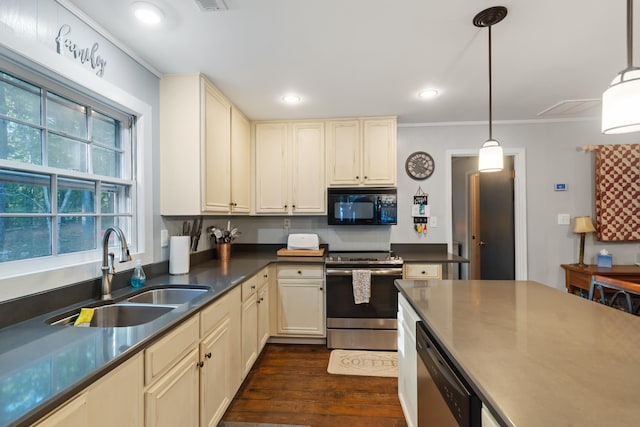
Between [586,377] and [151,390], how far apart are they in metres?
1.39

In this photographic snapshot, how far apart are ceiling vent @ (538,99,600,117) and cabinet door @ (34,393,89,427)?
12.4ft

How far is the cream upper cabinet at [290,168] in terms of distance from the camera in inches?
125

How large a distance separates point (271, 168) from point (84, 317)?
218cm

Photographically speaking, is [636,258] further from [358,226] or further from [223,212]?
[223,212]

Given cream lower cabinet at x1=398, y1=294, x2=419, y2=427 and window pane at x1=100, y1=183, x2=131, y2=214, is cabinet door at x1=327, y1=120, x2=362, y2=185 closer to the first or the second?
cream lower cabinet at x1=398, y1=294, x2=419, y2=427

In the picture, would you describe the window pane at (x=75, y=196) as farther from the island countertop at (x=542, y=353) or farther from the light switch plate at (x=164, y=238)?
the island countertop at (x=542, y=353)

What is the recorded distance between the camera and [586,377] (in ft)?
2.46

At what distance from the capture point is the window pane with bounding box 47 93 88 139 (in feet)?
4.80

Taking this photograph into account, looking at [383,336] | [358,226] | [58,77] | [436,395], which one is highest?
[58,77]

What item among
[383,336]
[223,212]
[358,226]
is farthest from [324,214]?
[383,336]

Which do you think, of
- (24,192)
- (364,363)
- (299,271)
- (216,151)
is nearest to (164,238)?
(216,151)

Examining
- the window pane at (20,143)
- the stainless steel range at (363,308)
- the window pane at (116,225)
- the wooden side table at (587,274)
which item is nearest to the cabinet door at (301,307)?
the stainless steel range at (363,308)

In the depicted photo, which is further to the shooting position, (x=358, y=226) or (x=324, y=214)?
(x=358, y=226)

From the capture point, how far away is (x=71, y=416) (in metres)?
0.78
